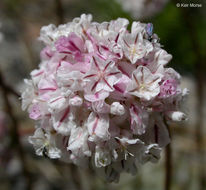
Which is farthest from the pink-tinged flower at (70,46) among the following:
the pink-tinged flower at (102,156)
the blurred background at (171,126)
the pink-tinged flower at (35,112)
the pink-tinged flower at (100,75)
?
the blurred background at (171,126)

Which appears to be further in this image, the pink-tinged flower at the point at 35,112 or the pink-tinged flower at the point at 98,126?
the pink-tinged flower at the point at 35,112

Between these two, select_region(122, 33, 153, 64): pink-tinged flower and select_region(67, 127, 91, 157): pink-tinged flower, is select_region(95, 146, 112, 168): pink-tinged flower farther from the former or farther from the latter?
select_region(122, 33, 153, 64): pink-tinged flower

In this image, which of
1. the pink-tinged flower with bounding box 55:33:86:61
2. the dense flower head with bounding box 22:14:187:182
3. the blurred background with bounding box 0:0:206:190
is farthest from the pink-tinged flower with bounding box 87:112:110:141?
the blurred background with bounding box 0:0:206:190

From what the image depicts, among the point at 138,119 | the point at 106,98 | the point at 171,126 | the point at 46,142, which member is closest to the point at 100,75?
the point at 106,98

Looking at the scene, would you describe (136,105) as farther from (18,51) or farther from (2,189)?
(18,51)

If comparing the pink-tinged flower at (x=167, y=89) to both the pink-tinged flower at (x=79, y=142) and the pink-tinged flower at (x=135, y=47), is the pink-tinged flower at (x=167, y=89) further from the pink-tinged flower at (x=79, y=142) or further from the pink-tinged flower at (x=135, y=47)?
the pink-tinged flower at (x=79, y=142)

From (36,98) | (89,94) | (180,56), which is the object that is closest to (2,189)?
(36,98)
